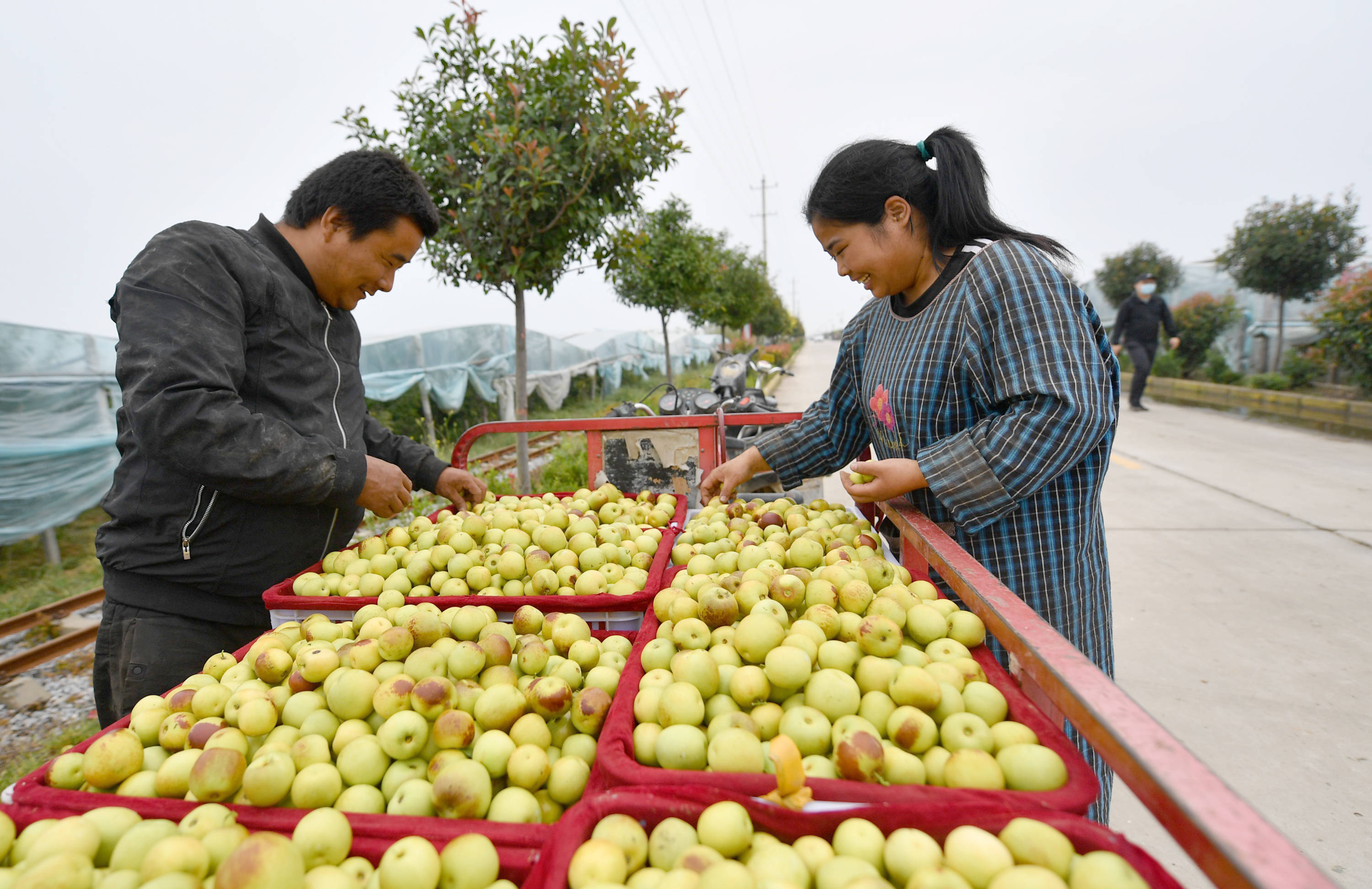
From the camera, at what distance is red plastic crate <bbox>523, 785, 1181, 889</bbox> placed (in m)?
0.92

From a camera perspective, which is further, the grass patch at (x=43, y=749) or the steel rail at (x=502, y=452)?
the steel rail at (x=502, y=452)

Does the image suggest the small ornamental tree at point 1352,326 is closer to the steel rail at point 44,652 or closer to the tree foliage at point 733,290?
the tree foliage at point 733,290

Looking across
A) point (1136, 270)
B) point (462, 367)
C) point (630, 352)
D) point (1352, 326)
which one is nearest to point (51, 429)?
point (462, 367)

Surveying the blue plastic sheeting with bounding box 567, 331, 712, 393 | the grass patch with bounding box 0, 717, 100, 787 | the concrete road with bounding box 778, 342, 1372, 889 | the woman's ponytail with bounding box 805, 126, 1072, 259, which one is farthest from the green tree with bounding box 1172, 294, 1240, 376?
the grass patch with bounding box 0, 717, 100, 787

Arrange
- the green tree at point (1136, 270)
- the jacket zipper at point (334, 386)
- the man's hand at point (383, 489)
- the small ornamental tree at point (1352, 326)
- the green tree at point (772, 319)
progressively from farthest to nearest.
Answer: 1. the green tree at point (772, 319)
2. the green tree at point (1136, 270)
3. the small ornamental tree at point (1352, 326)
4. the jacket zipper at point (334, 386)
5. the man's hand at point (383, 489)

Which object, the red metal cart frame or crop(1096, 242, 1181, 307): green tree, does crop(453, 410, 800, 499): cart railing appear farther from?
crop(1096, 242, 1181, 307): green tree

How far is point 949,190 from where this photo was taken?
197 centimetres

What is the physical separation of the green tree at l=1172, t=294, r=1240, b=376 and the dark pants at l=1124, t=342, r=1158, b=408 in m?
3.52

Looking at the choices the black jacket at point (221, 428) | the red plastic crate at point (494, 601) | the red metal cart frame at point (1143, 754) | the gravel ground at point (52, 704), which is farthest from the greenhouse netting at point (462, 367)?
the red metal cart frame at point (1143, 754)

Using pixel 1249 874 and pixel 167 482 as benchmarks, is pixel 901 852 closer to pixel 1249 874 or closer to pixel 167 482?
pixel 1249 874

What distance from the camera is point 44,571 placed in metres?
6.18

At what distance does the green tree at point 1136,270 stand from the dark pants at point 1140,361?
608 cm

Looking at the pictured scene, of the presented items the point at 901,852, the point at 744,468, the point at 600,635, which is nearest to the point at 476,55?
the point at 744,468

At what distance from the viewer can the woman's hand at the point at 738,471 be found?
9.03 feet
